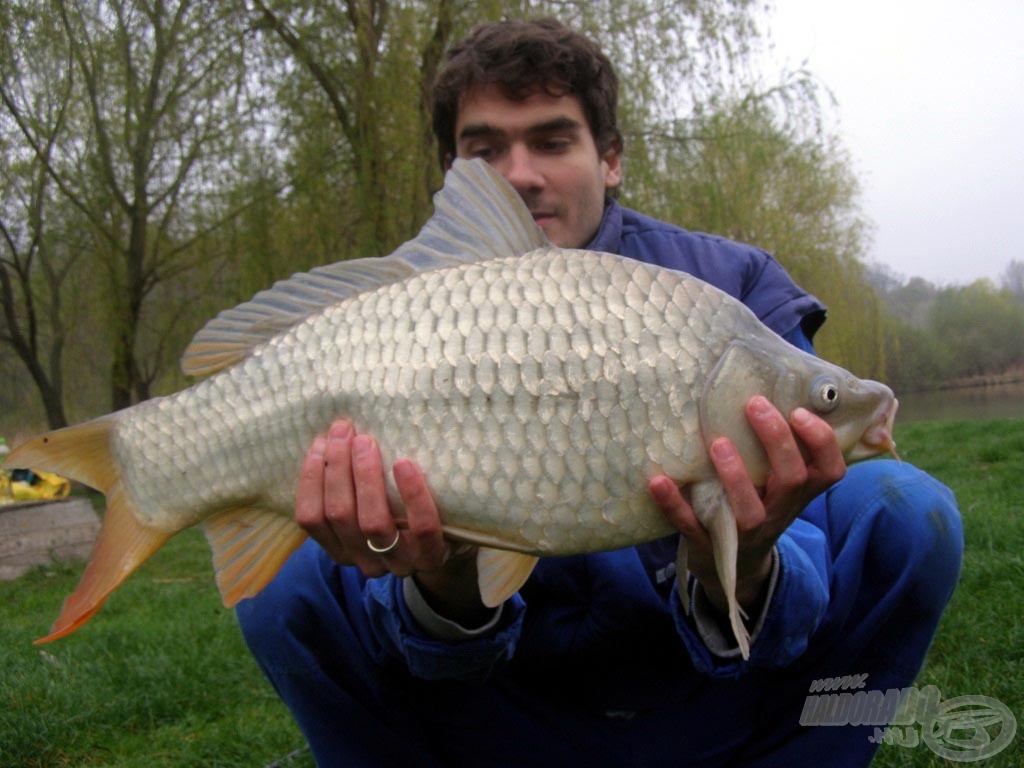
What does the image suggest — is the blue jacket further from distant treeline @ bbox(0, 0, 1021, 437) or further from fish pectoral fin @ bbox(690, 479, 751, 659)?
distant treeline @ bbox(0, 0, 1021, 437)

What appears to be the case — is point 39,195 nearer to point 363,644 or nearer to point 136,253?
point 136,253

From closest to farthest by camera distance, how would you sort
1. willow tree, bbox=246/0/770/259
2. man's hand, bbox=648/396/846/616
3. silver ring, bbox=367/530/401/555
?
man's hand, bbox=648/396/846/616 < silver ring, bbox=367/530/401/555 < willow tree, bbox=246/0/770/259

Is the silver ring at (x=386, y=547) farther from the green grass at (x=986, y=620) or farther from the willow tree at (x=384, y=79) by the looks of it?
the willow tree at (x=384, y=79)

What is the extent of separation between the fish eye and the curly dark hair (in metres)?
0.78

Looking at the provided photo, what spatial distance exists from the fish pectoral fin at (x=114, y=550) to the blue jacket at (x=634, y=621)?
26cm

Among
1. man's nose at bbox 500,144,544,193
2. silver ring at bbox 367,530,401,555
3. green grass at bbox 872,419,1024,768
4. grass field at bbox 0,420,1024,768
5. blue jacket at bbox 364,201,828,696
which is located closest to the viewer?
silver ring at bbox 367,530,401,555

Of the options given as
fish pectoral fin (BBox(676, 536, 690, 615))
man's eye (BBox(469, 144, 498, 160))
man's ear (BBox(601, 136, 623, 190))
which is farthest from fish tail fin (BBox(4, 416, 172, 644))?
man's ear (BBox(601, 136, 623, 190))

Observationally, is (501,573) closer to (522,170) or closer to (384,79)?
(522,170)

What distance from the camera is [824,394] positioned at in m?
0.76

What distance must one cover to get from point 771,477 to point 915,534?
0.33 meters

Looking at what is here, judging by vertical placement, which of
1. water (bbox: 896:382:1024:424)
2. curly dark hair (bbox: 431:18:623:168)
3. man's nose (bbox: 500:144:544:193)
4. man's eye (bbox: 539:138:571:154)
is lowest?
water (bbox: 896:382:1024:424)

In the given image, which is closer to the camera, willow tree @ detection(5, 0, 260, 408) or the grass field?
the grass field

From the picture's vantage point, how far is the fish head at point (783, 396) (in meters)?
0.75

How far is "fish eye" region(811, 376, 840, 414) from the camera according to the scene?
0.76 metres
